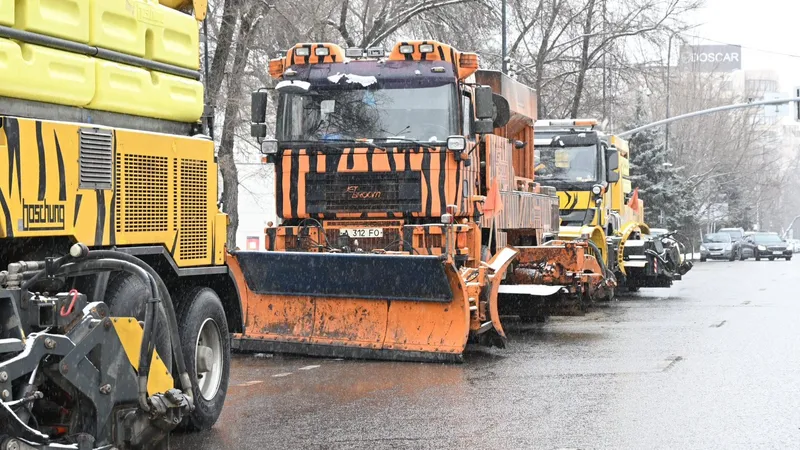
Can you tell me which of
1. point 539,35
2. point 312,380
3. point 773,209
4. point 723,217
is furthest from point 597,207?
point 773,209

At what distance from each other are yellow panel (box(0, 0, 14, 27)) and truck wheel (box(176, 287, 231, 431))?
7.89 feet

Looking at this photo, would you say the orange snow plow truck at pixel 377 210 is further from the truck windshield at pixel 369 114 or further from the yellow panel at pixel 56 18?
the yellow panel at pixel 56 18

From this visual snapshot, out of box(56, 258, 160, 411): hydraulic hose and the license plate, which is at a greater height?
the license plate

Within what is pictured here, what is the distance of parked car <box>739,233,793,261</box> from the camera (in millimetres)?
58250

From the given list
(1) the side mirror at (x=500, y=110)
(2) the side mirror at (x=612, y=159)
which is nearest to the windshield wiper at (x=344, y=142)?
(1) the side mirror at (x=500, y=110)

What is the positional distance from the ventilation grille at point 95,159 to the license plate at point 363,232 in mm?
6663

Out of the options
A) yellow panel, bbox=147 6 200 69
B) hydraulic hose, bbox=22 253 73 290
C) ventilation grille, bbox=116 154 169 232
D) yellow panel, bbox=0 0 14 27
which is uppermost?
yellow panel, bbox=147 6 200 69

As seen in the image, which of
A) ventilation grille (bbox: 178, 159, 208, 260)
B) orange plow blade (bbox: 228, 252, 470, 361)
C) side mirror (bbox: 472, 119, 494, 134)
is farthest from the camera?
side mirror (bbox: 472, 119, 494, 134)

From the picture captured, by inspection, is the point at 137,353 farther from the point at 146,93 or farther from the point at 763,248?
the point at 763,248

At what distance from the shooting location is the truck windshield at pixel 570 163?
22.1 meters

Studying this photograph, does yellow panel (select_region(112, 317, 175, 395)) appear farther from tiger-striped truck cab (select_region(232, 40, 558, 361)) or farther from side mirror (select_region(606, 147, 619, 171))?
side mirror (select_region(606, 147, 619, 171))

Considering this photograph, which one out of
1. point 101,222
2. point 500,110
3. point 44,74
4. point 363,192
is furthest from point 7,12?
point 500,110

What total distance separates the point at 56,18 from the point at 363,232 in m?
7.22

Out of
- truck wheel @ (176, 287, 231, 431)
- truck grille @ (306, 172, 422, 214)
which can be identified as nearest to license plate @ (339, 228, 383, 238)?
truck grille @ (306, 172, 422, 214)
